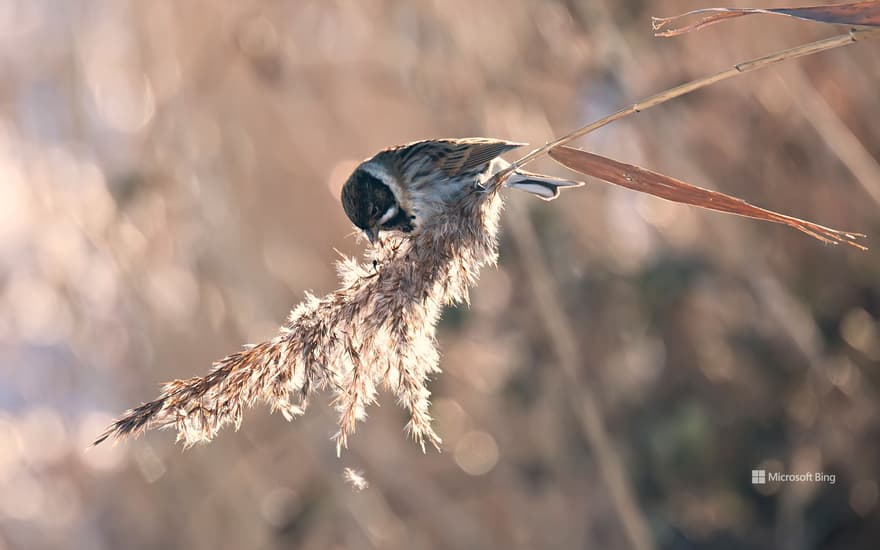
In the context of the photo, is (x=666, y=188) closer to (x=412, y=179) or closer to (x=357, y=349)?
(x=357, y=349)

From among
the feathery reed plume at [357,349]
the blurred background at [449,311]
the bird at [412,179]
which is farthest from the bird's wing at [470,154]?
the blurred background at [449,311]

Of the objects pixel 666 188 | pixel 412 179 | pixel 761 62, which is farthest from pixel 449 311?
pixel 761 62

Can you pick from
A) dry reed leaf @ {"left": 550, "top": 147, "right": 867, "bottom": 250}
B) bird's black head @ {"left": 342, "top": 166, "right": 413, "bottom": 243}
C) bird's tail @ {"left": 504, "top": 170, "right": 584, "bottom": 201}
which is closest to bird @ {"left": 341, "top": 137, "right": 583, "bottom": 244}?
bird's black head @ {"left": 342, "top": 166, "right": 413, "bottom": 243}

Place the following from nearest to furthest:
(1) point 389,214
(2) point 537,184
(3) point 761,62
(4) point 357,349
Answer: (3) point 761,62
(4) point 357,349
(2) point 537,184
(1) point 389,214

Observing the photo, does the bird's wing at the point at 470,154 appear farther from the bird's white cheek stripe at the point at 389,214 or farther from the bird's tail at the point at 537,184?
the bird's tail at the point at 537,184

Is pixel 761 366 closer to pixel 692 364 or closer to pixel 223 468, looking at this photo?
pixel 692 364

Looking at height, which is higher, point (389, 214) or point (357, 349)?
point (389, 214)

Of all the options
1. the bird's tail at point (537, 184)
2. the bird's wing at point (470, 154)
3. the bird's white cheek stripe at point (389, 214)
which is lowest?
the bird's tail at point (537, 184)

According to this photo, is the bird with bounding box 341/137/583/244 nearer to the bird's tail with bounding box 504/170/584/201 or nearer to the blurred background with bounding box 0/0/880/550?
the bird's tail with bounding box 504/170/584/201
